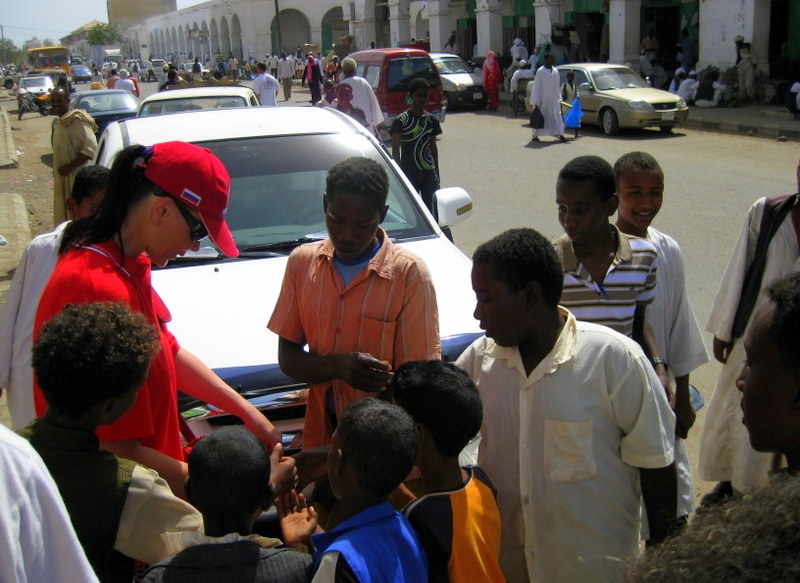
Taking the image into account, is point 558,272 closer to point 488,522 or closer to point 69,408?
point 488,522

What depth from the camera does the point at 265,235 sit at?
4.58 meters

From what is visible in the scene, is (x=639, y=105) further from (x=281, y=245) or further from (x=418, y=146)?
(x=281, y=245)

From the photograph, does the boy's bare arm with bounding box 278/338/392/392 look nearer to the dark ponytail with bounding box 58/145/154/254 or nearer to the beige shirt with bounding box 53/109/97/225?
the dark ponytail with bounding box 58/145/154/254

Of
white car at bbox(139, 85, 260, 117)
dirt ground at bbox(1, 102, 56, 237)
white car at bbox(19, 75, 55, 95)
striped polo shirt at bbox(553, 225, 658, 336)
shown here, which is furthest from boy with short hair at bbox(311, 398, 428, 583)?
white car at bbox(19, 75, 55, 95)

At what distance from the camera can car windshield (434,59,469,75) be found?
27141 mm

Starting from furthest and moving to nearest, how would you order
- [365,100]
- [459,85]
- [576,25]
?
[576,25], [459,85], [365,100]

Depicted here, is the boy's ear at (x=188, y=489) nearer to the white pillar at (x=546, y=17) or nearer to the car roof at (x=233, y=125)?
the car roof at (x=233, y=125)

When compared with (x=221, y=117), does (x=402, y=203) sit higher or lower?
lower

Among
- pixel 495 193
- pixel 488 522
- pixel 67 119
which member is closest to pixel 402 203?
pixel 488 522

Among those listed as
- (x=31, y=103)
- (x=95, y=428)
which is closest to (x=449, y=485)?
(x=95, y=428)

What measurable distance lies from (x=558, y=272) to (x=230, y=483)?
1121 mm

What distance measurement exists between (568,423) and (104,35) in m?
143

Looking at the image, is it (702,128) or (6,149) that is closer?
(702,128)

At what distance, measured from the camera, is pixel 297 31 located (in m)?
71.6
